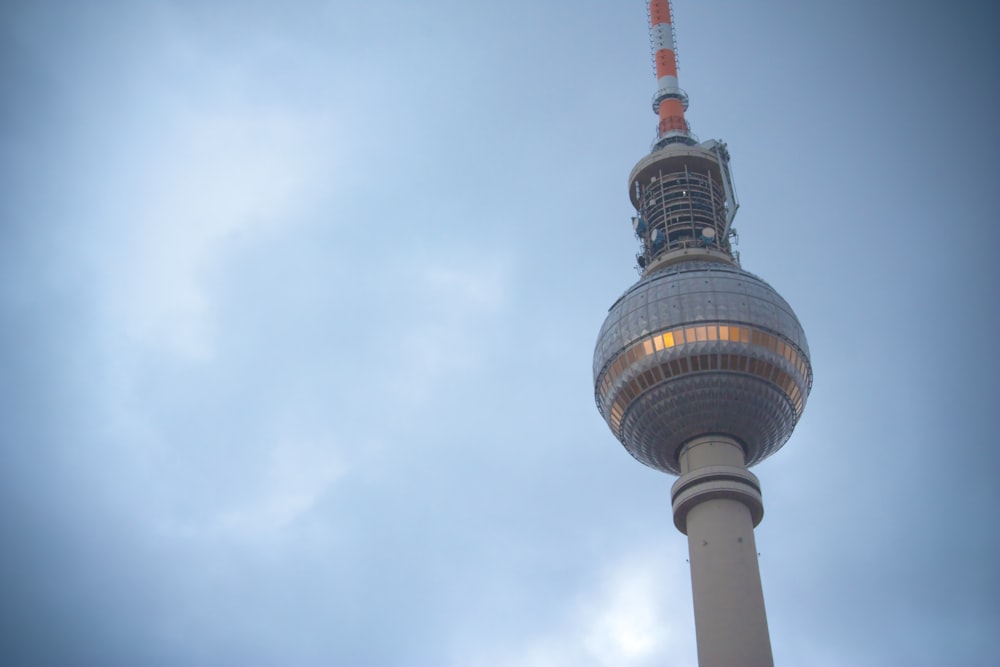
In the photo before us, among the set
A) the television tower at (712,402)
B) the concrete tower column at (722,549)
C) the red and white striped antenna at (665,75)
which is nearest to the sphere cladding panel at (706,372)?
the television tower at (712,402)

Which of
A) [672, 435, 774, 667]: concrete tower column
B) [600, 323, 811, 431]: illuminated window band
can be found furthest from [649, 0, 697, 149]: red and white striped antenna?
[672, 435, 774, 667]: concrete tower column

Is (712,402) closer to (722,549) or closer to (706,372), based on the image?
(706,372)

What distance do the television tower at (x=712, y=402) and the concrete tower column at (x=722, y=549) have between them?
0.08 meters

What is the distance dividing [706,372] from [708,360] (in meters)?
0.93

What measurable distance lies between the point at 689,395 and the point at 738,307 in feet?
26.7

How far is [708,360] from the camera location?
6925cm

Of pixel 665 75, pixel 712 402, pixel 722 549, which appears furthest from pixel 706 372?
pixel 665 75

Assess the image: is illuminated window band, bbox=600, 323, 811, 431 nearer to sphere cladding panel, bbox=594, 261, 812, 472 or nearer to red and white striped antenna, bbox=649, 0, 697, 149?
sphere cladding panel, bbox=594, 261, 812, 472

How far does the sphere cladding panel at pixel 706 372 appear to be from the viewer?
6950cm

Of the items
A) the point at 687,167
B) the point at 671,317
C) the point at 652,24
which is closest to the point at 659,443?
the point at 671,317

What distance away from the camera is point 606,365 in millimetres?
74312

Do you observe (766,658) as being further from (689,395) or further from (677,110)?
(677,110)

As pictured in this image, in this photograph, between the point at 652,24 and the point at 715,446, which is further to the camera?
the point at 652,24

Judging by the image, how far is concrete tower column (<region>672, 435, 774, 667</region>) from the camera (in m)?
61.9
